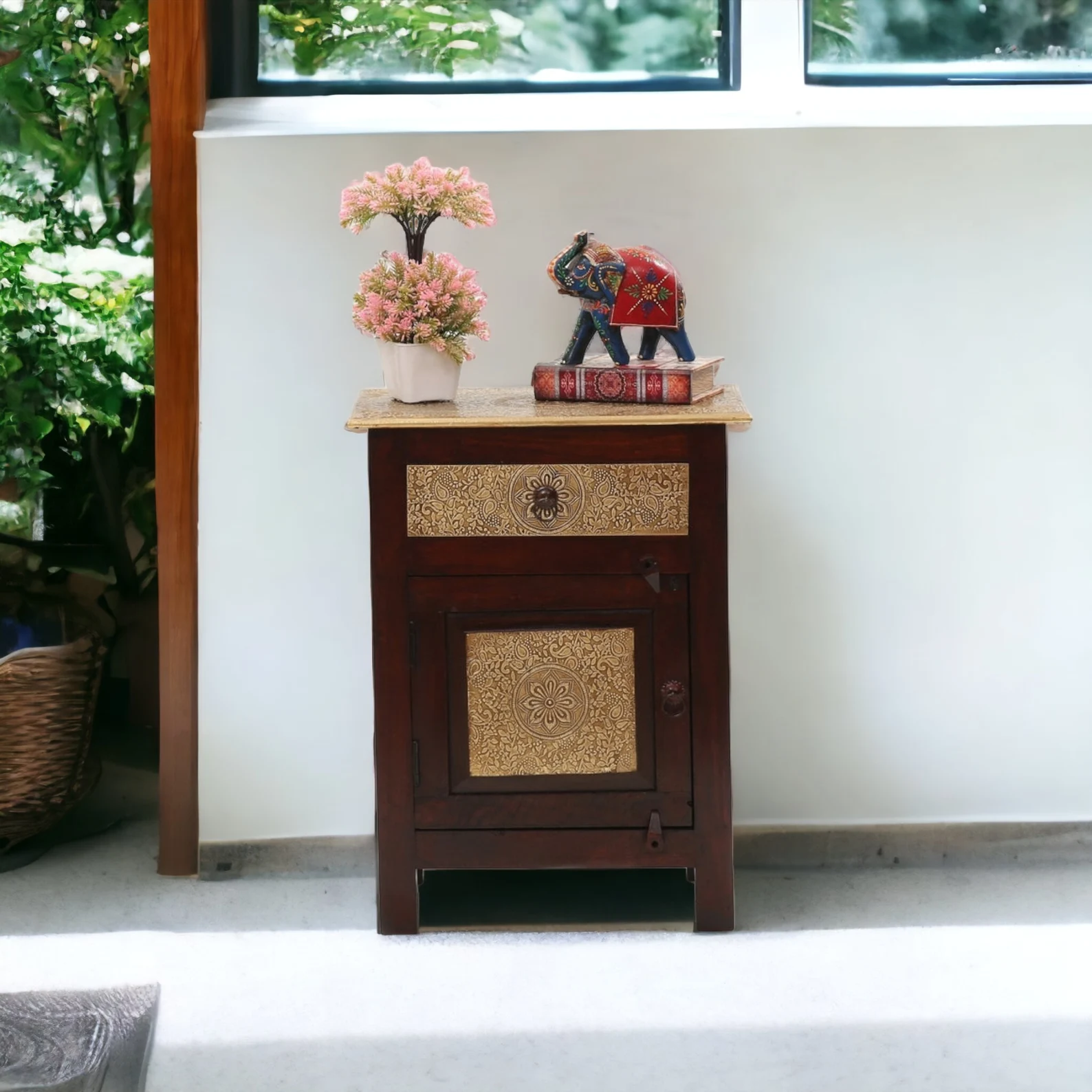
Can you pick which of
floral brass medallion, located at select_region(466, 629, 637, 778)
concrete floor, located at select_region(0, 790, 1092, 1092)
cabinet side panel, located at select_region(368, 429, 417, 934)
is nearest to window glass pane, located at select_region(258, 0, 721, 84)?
cabinet side panel, located at select_region(368, 429, 417, 934)

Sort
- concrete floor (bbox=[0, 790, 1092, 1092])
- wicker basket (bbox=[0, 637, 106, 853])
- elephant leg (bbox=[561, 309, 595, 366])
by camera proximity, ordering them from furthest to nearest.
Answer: wicker basket (bbox=[0, 637, 106, 853]) < elephant leg (bbox=[561, 309, 595, 366]) < concrete floor (bbox=[0, 790, 1092, 1092])

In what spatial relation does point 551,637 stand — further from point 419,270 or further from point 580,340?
point 419,270

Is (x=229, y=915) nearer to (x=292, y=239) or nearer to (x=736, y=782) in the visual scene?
(x=736, y=782)

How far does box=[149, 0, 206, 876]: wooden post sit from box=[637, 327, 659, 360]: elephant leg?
76 centimetres

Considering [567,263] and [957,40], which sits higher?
[957,40]

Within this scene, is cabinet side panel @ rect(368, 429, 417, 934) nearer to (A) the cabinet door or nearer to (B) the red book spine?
(A) the cabinet door

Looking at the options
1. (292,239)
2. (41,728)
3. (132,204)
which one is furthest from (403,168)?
(41,728)

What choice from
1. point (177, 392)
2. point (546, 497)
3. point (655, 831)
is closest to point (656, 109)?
point (546, 497)

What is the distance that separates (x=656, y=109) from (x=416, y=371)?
69 centimetres

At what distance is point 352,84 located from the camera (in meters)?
2.44

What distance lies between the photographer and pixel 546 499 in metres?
2.05

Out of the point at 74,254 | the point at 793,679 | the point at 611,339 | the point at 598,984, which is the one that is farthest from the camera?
the point at 74,254

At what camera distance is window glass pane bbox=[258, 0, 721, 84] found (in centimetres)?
243

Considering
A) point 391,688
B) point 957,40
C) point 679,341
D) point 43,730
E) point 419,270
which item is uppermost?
point 957,40
